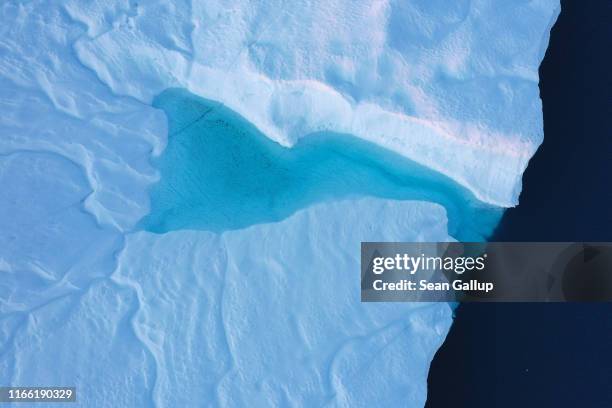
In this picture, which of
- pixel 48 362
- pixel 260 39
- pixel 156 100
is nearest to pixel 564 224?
pixel 260 39

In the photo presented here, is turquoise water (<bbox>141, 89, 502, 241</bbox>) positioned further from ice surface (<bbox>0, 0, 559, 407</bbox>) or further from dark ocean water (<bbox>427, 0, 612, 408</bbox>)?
dark ocean water (<bbox>427, 0, 612, 408</bbox>)

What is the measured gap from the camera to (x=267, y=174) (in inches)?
57.2

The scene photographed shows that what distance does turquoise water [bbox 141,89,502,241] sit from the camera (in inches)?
55.6

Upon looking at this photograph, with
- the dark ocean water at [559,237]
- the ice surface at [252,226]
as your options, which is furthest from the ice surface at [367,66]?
the dark ocean water at [559,237]

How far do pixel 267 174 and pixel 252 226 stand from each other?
0.17 meters

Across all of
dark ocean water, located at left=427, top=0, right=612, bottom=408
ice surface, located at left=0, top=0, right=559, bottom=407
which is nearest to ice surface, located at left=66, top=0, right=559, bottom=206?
ice surface, located at left=0, top=0, right=559, bottom=407

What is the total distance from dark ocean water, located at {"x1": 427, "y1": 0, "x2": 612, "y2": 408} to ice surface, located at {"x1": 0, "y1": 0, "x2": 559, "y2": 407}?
0.12 metres

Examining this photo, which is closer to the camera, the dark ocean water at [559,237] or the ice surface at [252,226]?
the ice surface at [252,226]

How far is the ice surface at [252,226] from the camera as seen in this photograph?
128cm

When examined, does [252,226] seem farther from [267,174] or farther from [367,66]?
[367,66]

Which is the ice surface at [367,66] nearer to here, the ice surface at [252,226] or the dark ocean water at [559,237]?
the ice surface at [252,226]

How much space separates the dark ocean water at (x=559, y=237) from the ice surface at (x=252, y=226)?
0.12 metres

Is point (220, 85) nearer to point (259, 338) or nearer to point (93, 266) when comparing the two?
point (93, 266)

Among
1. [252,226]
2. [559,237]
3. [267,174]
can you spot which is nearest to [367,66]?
[267,174]
